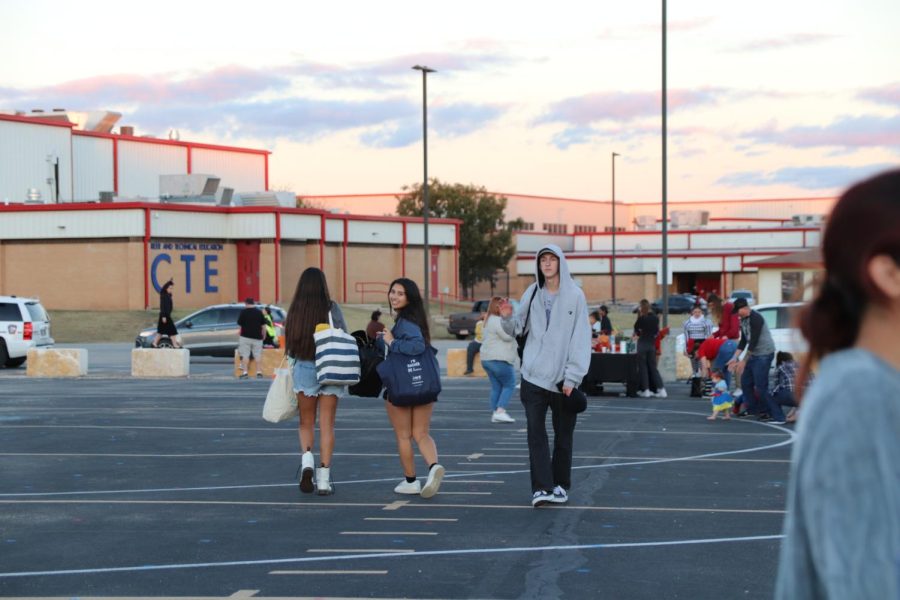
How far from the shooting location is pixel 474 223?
8738 centimetres

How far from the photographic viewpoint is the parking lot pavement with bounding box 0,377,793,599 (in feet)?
24.7

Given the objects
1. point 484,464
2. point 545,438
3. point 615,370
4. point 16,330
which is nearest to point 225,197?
point 16,330

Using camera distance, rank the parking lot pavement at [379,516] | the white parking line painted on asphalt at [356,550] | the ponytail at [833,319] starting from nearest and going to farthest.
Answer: the ponytail at [833,319] < the parking lot pavement at [379,516] < the white parking line painted on asphalt at [356,550]

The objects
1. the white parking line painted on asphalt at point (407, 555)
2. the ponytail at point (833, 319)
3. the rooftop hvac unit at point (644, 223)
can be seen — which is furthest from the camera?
the rooftop hvac unit at point (644, 223)

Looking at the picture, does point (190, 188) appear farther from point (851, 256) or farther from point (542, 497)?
point (851, 256)

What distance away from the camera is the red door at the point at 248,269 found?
58.2 metres

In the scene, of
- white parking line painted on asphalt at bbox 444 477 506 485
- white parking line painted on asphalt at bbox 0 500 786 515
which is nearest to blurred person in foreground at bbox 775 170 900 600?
white parking line painted on asphalt at bbox 0 500 786 515

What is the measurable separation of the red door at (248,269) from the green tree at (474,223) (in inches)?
1121

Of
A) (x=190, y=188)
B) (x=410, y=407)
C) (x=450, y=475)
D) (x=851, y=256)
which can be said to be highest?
(x=190, y=188)

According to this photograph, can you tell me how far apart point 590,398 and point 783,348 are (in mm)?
6224

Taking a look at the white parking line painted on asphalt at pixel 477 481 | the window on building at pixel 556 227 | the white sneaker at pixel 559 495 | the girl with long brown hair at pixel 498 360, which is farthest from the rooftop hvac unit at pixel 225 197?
the white sneaker at pixel 559 495

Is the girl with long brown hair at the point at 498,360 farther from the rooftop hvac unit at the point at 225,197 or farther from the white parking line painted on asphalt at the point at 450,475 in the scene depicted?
the rooftop hvac unit at the point at 225,197

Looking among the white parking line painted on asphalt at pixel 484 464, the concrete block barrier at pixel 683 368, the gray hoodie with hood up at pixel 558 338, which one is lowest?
the concrete block barrier at pixel 683 368

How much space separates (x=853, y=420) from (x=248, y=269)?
187 ft
